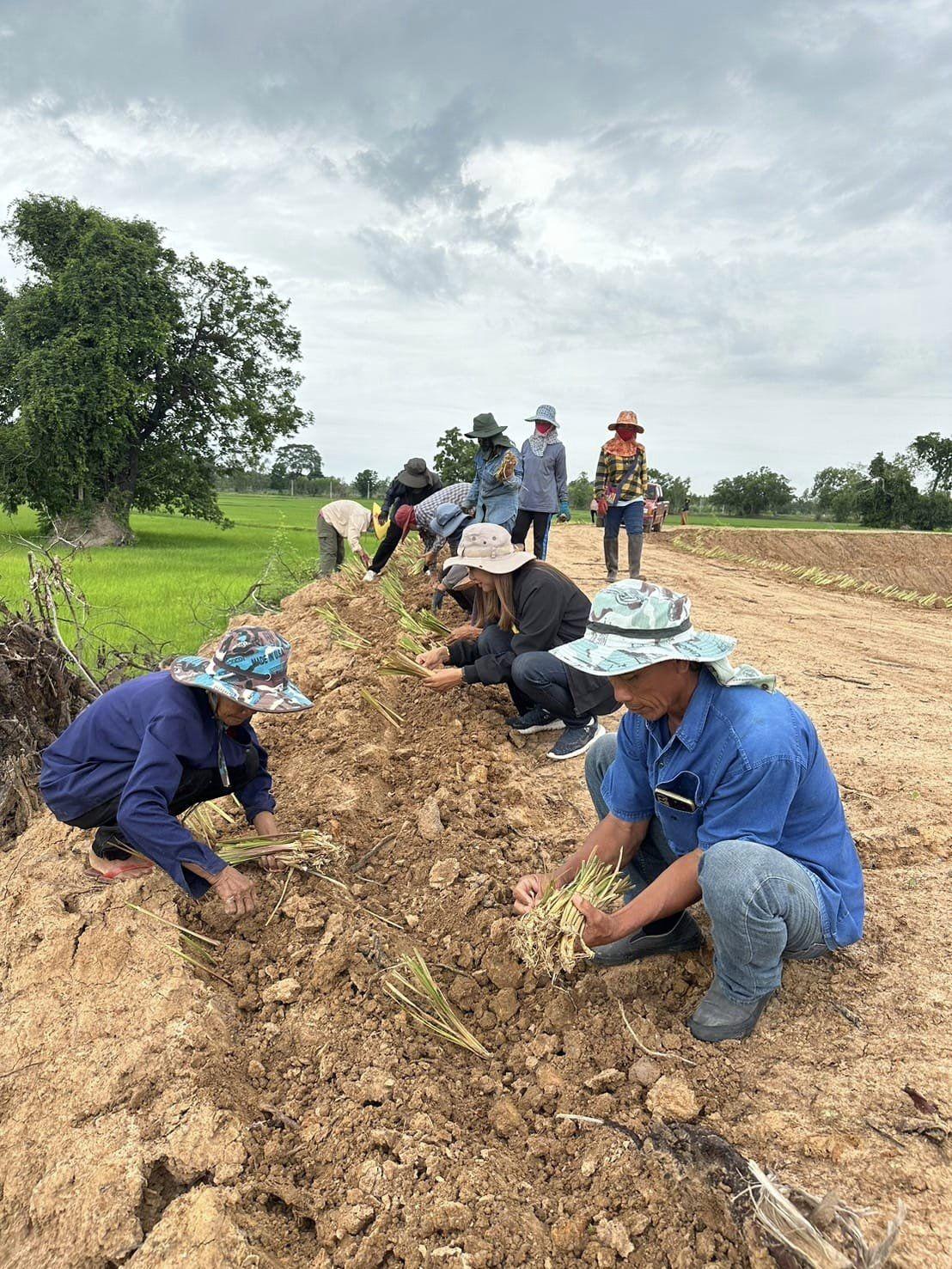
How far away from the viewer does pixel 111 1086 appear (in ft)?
6.59

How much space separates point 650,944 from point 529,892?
1.23 feet

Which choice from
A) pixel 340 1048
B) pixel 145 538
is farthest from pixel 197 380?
pixel 340 1048

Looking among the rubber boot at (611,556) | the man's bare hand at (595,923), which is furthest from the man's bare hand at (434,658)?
the rubber boot at (611,556)

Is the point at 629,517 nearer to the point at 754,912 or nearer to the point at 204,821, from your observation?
the point at 204,821

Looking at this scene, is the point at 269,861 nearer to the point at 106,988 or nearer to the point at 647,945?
the point at 106,988

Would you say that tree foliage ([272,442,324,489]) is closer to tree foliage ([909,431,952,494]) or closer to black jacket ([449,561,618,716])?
tree foliage ([909,431,952,494])

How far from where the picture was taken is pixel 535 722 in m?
3.94

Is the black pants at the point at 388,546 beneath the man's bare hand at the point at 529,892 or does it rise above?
above

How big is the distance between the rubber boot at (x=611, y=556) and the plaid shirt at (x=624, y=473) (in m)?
0.83

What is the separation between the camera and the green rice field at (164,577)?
22.3 feet

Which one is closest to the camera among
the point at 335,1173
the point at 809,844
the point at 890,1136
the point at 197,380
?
the point at 890,1136

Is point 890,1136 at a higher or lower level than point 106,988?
higher

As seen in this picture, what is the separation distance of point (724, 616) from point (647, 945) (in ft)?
18.7

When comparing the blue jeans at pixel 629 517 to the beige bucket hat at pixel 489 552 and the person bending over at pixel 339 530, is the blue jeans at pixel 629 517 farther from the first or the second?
the beige bucket hat at pixel 489 552
